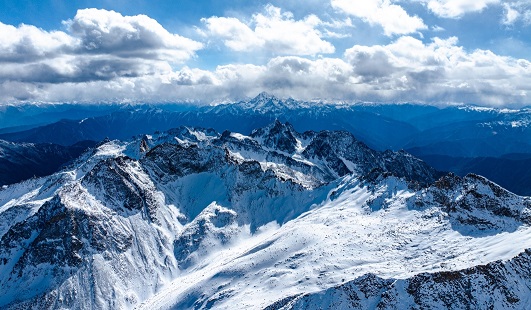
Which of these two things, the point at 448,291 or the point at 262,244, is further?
the point at 262,244

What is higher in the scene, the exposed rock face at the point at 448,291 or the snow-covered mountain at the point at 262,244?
the snow-covered mountain at the point at 262,244

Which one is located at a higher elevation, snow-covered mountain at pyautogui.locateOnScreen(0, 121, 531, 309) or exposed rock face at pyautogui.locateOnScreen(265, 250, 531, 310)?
snow-covered mountain at pyautogui.locateOnScreen(0, 121, 531, 309)

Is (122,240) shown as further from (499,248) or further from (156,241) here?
(499,248)

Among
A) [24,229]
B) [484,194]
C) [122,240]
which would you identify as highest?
[24,229]

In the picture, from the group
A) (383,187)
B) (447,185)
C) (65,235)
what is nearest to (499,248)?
(447,185)

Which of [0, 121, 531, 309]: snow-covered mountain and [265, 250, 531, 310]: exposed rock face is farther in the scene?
[0, 121, 531, 309]: snow-covered mountain

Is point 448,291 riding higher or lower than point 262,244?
lower

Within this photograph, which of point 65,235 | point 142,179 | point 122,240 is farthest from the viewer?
point 142,179

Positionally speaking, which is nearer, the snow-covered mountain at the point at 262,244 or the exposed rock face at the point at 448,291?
the exposed rock face at the point at 448,291
